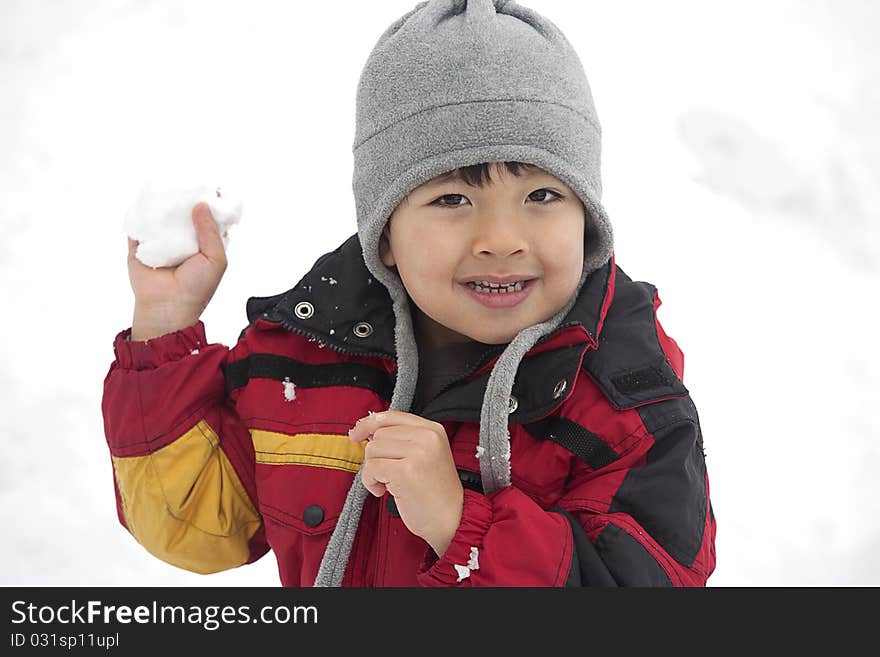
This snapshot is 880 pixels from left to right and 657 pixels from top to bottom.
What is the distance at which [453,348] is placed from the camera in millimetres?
1557

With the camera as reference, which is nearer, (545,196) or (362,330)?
(545,196)

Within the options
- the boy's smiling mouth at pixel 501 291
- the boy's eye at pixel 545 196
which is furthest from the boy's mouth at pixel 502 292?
the boy's eye at pixel 545 196

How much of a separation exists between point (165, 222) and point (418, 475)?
0.57 meters

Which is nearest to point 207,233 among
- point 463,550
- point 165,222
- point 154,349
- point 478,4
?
point 165,222

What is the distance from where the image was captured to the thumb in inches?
62.1

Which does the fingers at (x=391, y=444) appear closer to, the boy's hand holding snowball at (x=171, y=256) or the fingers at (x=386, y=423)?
the fingers at (x=386, y=423)

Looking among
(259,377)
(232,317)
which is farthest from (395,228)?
(232,317)

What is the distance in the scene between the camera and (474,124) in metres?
1.35

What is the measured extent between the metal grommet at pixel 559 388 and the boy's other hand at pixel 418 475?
6.0 inches

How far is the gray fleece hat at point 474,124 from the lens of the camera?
1352 mm

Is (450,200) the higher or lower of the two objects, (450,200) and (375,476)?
the higher

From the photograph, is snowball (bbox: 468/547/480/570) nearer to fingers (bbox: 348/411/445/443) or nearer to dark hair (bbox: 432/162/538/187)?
fingers (bbox: 348/411/445/443)

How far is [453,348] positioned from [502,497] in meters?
0.32

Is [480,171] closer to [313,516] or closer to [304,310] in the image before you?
[304,310]
